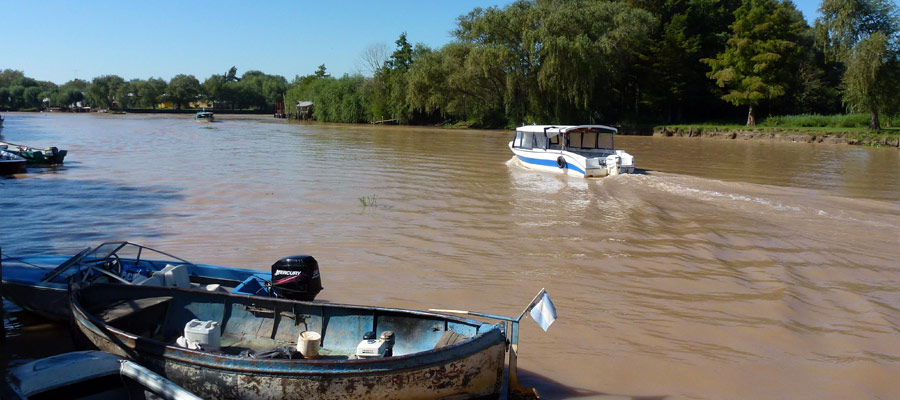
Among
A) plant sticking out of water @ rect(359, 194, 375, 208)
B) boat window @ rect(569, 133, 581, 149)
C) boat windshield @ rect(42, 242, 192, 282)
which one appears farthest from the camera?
boat window @ rect(569, 133, 581, 149)

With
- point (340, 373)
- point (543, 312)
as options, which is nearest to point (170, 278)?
point (340, 373)

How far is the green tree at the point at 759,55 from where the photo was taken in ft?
150

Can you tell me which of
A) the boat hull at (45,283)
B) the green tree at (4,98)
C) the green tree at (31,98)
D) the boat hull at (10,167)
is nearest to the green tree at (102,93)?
the green tree at (31,98)

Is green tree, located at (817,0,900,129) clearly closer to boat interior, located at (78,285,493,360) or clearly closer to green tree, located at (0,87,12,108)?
boat interior, located at (78,285,493,360)

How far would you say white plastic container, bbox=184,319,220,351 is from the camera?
5816 millimetres

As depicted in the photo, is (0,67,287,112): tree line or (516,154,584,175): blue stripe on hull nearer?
(516,154,584,175): blue stripe on hull

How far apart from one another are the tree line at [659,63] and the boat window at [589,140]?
Answer: 2239cm

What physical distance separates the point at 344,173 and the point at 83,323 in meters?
16.2

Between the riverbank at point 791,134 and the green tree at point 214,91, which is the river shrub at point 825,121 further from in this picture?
the green tree at point 214,91

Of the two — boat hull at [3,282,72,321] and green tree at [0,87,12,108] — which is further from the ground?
green tree at [0,87,12,108]

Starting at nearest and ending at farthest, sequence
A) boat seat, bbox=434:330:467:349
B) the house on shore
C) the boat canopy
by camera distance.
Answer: boat seat, bbox=434:330:467:349 → the boat canopy → the house on shore

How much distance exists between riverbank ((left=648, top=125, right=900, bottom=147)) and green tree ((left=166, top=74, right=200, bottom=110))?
94.7m

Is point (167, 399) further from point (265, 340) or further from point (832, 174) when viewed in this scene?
point (832, 174)

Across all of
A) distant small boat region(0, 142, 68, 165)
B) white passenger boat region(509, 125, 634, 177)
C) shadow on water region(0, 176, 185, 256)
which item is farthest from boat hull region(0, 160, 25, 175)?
white passenger boat region(509, 125, 634, 177)
